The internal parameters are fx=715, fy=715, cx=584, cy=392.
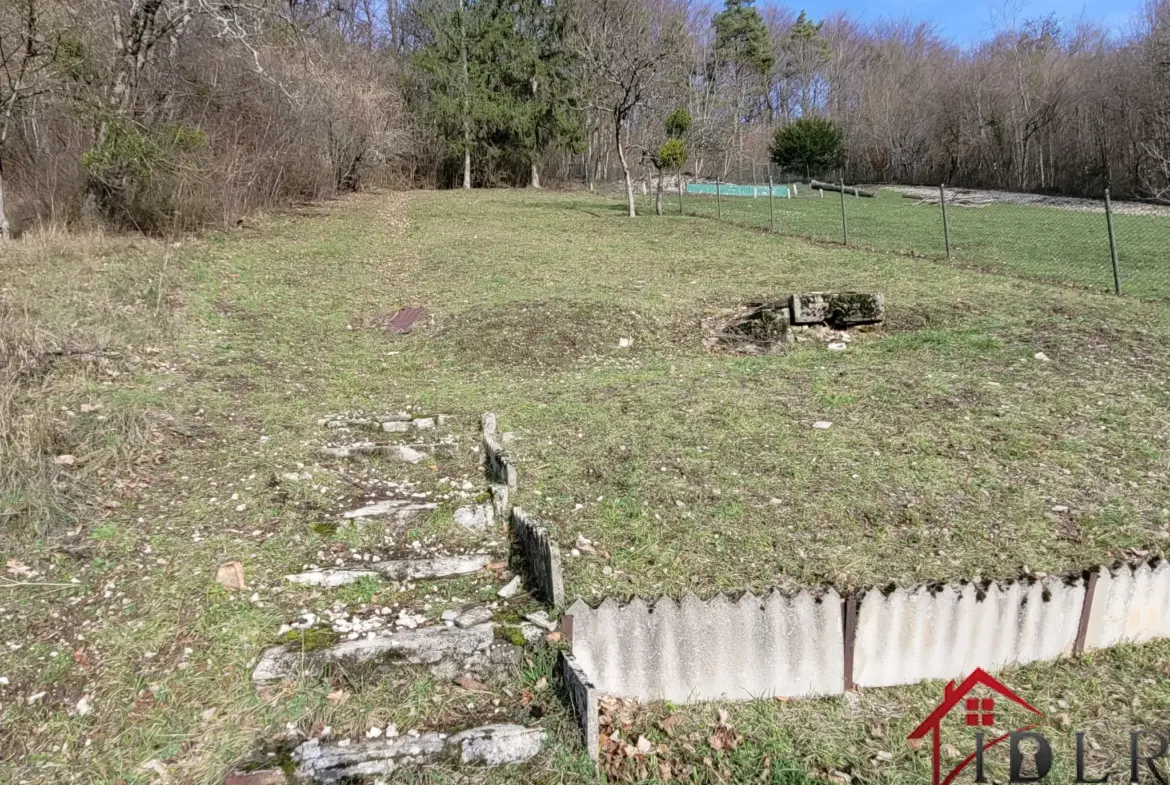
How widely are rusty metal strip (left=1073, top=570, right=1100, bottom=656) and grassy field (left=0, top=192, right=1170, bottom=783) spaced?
0.29 feet

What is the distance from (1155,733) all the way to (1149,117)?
30.1 metres

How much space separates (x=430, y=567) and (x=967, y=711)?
2.34 meters

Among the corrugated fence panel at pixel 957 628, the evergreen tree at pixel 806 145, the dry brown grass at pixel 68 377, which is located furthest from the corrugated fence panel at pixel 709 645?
the evergreen tree at pixel 806 145

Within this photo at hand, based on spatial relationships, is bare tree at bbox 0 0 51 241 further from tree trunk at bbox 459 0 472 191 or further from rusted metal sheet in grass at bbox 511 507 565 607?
tree trunk at bbox 459 0 472 191

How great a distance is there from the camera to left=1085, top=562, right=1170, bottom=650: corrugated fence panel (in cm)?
293

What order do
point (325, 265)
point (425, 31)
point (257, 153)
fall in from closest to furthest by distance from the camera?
point (325, 265), point (257, 153), point (425, 31)

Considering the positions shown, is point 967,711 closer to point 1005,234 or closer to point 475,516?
point 475,516

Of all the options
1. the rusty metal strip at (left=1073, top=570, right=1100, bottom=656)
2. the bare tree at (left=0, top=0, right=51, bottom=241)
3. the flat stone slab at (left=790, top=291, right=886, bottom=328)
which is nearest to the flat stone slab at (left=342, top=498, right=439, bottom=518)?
the rusty metal strip at (left=1073, top=570, right=1100, bottom=656)

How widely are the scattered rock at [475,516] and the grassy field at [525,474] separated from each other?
0.38 feet

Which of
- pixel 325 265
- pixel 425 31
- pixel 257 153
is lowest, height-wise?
pixel 325 265

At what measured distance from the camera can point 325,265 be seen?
10836 mm

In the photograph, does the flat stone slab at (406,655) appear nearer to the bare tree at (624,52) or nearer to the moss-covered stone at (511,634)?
the moss-covered stone at (511,634)

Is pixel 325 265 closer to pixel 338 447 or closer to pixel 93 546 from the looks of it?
pixel 338 447

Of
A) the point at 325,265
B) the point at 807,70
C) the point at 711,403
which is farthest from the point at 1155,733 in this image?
the point at 807,70
